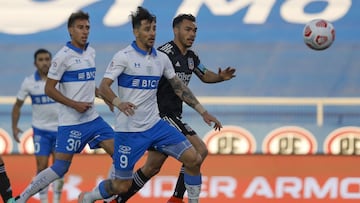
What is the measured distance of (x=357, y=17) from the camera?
1496 centimetres

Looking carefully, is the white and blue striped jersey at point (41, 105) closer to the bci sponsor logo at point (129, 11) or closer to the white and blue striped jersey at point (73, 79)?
the white and blue striped jersey at point (73, 79)

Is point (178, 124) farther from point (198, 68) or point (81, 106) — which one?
point (81, 106)

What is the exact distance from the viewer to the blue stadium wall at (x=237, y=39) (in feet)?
48.3

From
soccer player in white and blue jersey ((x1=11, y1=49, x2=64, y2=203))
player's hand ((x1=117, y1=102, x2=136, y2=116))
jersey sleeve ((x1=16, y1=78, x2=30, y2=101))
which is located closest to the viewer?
player's hand ((x1=117, y1=102, x2=136, y2=116))

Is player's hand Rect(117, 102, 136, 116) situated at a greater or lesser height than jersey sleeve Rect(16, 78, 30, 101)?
lesser

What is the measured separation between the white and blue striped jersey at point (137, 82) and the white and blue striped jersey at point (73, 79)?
801 mm

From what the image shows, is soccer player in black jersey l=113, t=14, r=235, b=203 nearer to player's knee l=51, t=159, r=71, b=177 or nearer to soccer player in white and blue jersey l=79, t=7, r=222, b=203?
soccer player in white and blue jersey l=79, t=7, r=222, b=203

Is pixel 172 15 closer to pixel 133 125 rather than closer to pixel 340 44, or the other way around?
pixel 340 44

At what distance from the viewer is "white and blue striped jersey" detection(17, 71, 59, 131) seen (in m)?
11.4

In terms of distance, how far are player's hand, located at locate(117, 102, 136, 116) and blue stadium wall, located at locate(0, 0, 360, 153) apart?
6.73m

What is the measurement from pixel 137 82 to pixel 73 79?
3.45 feet

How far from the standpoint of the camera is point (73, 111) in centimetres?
910

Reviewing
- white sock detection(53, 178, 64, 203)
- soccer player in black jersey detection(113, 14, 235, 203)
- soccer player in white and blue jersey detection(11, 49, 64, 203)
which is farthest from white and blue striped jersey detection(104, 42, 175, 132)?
soccer player in white and blue jersey detection(11, 49, 64, 203)

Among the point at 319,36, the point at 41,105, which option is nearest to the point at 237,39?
the point at 41,105
